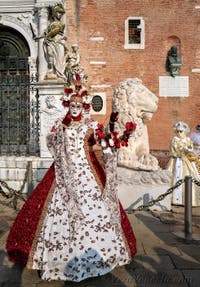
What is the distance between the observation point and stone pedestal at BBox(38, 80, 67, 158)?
23.1 ft

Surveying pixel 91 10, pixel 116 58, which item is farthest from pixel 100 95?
pixel 91 10

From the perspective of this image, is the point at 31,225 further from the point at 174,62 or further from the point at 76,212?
the point at 174,62

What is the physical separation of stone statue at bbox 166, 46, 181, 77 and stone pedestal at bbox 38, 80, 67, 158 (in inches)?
244

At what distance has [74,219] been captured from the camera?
10.5ft

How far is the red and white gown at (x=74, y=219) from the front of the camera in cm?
315

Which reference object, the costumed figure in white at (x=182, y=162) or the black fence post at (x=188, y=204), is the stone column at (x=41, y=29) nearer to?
the costumed figure in white at (x=182, y=162)

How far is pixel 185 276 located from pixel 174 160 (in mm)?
3582

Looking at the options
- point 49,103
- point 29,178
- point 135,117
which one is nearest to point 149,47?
point 49,103

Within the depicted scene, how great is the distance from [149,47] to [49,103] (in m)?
6.46

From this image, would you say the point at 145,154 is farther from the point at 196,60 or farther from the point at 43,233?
the point at 196,60

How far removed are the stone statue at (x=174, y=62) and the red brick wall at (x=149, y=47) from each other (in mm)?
219

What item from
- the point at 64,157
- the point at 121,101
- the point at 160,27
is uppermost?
the point at 160,27

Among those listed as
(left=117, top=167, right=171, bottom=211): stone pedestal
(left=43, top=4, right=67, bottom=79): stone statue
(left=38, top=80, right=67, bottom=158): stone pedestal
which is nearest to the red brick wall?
(left=43, top=4, right=67, bottom=79): stone statue

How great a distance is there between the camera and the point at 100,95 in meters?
12.4
